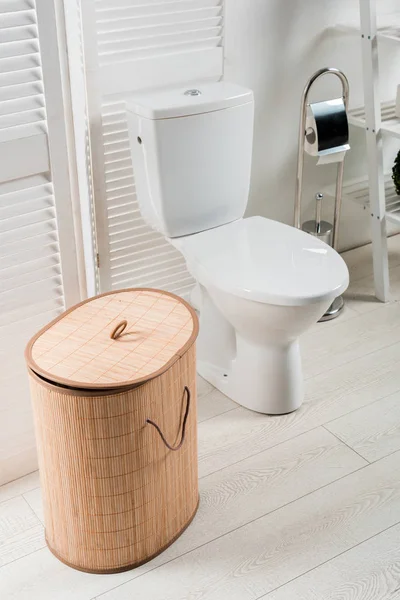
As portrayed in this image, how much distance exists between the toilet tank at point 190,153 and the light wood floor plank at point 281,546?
0.79 m

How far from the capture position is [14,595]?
156 centimetres

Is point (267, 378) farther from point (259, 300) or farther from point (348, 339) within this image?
point (348, 339)

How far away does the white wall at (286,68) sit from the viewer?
2273 mm

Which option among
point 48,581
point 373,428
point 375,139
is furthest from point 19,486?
point 375,139

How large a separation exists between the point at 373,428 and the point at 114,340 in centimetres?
81

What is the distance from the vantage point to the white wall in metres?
2.27

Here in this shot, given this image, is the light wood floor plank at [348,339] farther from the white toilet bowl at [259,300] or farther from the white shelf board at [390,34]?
the white shelf board at [390,34]

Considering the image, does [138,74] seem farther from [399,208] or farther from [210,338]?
[399,208]

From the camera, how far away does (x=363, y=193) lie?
8.96 feet

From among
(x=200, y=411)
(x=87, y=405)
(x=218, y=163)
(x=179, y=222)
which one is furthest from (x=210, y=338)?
(x=87, y=405)

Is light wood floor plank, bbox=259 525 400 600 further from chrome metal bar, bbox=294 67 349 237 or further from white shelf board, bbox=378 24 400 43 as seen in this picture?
white shelf board, bbox=378 24 400 43

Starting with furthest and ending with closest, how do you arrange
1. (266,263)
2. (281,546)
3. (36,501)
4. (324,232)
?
(324,232), (266,263), (36,501), (281,546)

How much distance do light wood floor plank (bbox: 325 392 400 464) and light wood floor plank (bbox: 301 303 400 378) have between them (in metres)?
0.22

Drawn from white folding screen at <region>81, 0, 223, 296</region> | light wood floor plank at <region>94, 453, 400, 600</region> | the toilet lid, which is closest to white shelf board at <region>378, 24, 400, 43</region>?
white folding screen at <region>81, 0, 223, 296</region>
